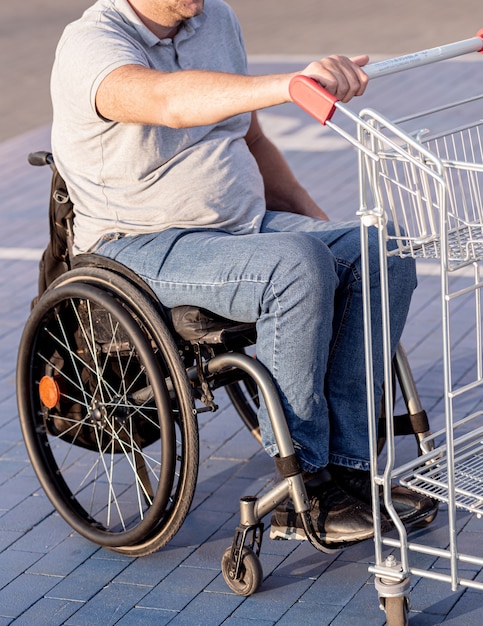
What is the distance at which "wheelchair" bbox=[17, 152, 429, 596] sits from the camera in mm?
2938

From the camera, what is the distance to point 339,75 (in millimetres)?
2564

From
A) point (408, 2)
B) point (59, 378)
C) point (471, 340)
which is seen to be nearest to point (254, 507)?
point (59, 378)

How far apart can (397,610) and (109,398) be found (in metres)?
1.03

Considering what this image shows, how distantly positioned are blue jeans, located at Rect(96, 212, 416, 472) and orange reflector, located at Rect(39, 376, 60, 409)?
407mm

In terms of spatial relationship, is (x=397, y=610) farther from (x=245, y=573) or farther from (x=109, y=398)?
(x=109, y=398)

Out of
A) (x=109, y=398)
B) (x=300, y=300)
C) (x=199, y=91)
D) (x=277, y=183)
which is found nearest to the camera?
(x=199, y=91)

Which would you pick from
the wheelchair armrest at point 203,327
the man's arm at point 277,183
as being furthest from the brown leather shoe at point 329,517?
the man's arm at point 277,183

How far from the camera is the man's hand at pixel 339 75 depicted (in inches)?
99.8

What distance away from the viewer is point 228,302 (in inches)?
116

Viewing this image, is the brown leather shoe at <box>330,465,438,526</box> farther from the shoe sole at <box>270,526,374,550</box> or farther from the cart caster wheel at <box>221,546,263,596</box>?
the cart caster wheel at <box>221,546,263,596</box>

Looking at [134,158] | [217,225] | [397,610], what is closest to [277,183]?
[217,225]

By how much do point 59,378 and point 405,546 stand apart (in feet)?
3.91

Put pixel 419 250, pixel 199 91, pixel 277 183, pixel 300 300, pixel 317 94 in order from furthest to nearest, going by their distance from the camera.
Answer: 1. pixel 277 183
2. pixel 300 300
3. pixel 199 91
4. pixel 419 250
5. pixel 317 94

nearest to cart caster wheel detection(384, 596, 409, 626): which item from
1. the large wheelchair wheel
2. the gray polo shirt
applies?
the large wheelchair wheel
